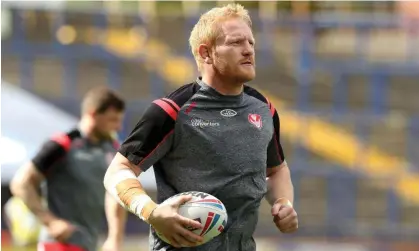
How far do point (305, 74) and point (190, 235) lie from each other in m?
15.2

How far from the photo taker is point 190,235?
3836mm

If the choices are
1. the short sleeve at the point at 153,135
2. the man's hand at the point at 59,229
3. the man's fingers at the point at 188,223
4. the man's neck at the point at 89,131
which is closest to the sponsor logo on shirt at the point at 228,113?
the short sleeve at the point at 153,135

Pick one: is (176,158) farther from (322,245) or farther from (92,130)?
(322,245)

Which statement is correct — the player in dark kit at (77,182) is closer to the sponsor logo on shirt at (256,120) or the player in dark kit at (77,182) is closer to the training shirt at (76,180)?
the training shirt at (76,180)

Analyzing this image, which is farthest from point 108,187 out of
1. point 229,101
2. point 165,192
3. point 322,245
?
point 322,245

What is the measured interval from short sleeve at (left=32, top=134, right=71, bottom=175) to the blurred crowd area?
A: 35.4 feet

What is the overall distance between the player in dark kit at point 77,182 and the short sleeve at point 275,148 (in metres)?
2.44

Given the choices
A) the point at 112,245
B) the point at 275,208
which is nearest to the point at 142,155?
the point at 275,208

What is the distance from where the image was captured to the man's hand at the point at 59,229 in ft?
22.4

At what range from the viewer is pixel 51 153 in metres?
7.01

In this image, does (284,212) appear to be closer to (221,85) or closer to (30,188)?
(221,85)

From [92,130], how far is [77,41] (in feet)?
37.5

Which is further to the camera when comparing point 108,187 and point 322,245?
point 322,245

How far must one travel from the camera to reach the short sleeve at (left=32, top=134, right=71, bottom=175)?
22.8 feet
